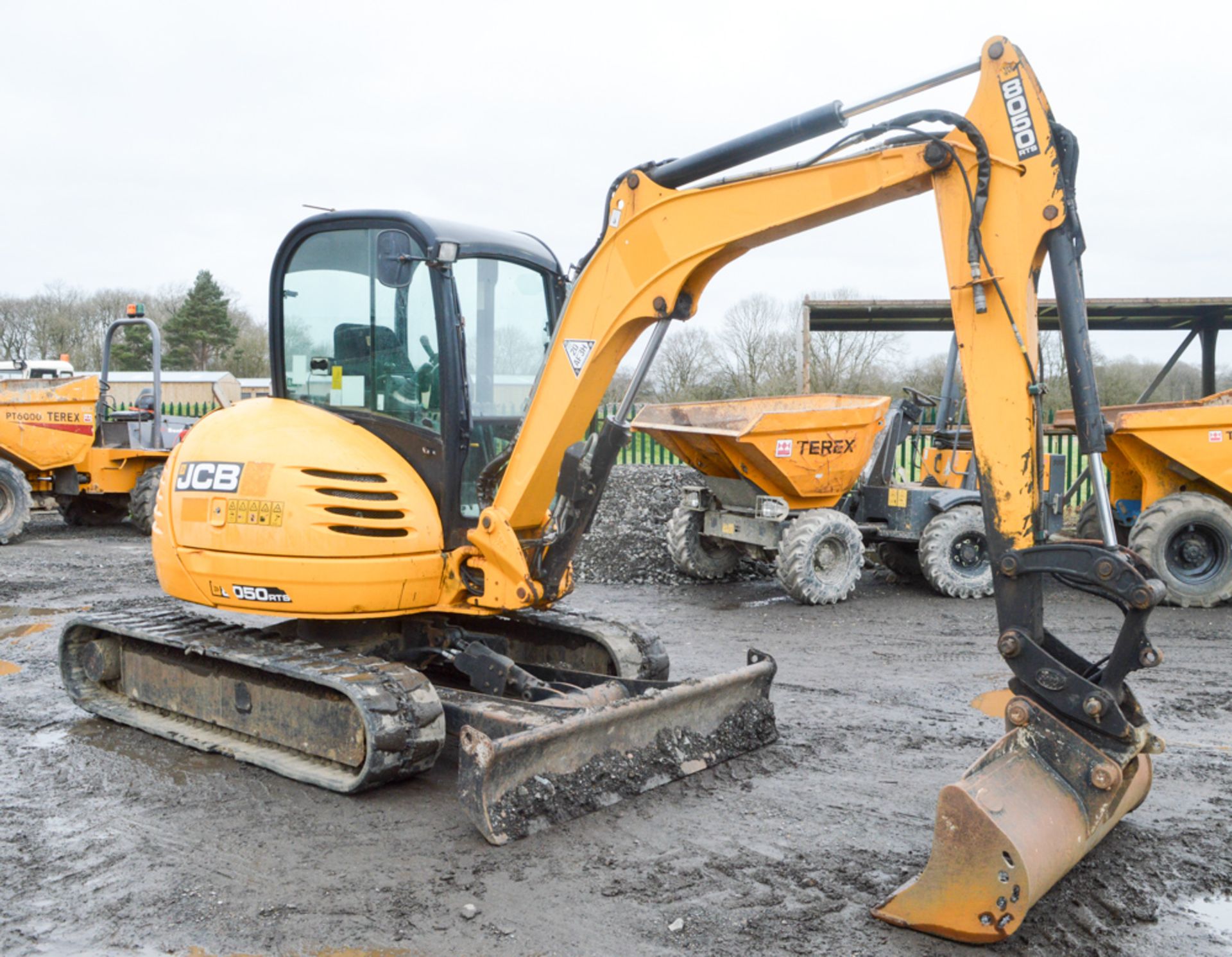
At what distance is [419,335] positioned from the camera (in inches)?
195

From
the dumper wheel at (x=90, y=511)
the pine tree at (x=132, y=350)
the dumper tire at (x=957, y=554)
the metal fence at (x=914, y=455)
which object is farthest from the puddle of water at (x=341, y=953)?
the pine tree at (x=132, y=350)

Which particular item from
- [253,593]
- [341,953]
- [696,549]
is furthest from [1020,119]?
[696,549]

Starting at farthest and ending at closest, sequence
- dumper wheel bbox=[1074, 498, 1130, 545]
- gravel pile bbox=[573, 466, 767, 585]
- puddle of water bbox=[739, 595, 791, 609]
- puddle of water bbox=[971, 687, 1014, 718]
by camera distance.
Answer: gravel pile bbox=[573, 466, 767, 585], dumper wheel bbox=[1074, 498, 1130, 545], puddle of water bbox=[739, 595, 791, 609], puddle of water bbox=[971, 687, 1014, 718]

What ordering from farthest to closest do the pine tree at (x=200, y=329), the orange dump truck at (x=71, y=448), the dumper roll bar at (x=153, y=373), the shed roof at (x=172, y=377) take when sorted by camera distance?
the pine tree at (x=200, y=329)
the shed roof at (x=172, y=377)
the orange dump truck at (x=71, y=448)
the dumper roll bar at (x=153, y=373)

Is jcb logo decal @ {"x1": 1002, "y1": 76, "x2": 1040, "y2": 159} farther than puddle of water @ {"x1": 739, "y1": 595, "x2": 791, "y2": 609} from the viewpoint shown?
No

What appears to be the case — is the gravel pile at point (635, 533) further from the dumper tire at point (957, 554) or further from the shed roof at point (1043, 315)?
the shed roof at point (1043, 315)

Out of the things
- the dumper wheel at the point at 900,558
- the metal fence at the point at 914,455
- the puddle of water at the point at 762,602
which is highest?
the metal fence at the point at 914,455

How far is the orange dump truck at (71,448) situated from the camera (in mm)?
12961

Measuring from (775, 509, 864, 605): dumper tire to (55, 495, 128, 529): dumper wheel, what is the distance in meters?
10.0

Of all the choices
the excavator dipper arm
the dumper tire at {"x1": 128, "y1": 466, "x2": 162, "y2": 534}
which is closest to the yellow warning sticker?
the excavator dipper arm

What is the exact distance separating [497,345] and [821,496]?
16.6ft

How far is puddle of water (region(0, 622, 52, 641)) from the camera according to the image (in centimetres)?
779

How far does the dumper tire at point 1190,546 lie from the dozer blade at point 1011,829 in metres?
6.49

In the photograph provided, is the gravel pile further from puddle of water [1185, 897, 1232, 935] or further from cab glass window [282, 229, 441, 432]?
puddle of water [1185, 897, 1232, 935]
